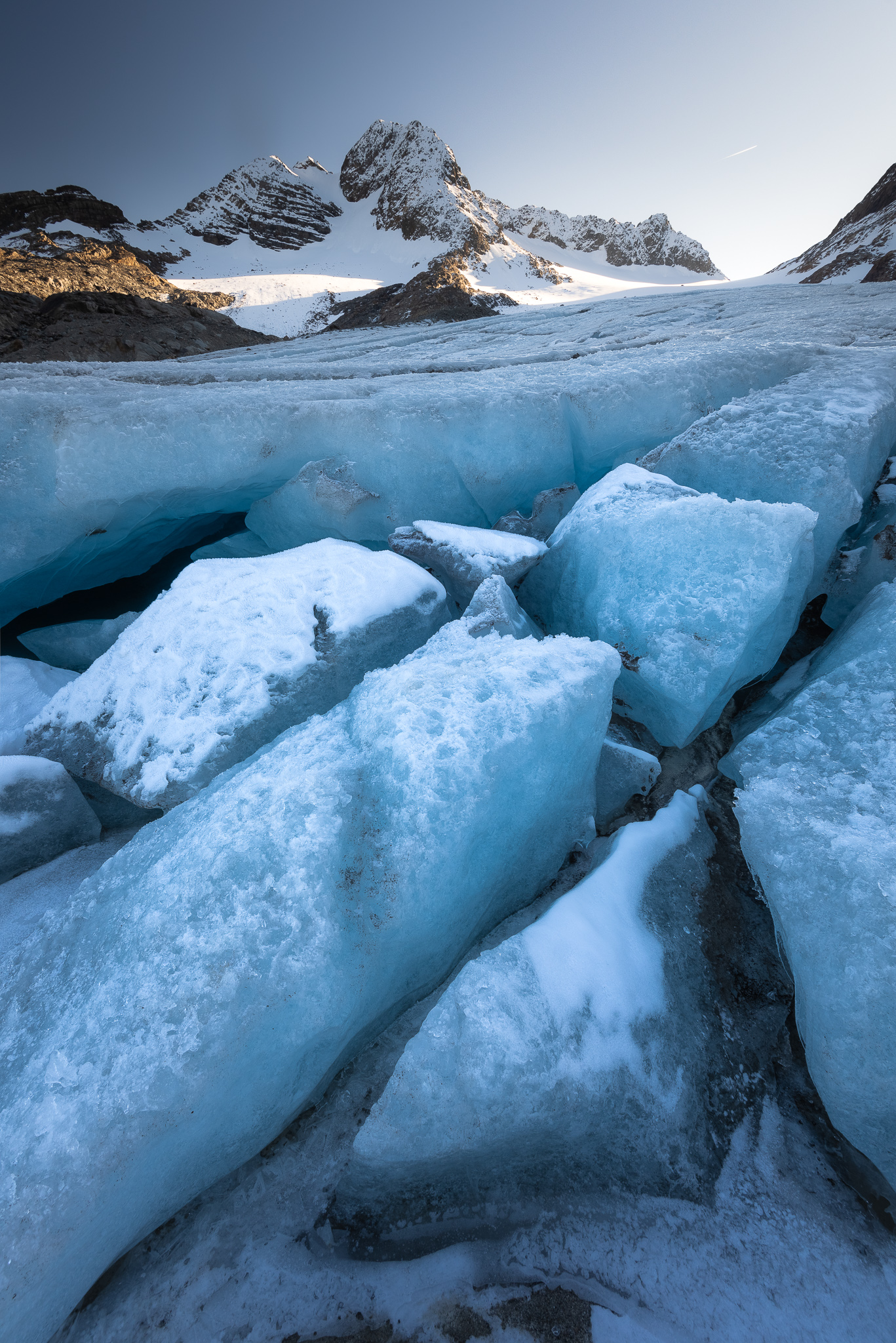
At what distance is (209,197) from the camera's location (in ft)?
151

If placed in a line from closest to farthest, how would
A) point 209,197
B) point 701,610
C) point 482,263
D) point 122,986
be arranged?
point 122,986 < point 701,610 < point 482,263 < point 209,197

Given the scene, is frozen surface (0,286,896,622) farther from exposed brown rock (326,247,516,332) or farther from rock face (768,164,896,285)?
rock face (768,164,896,285)

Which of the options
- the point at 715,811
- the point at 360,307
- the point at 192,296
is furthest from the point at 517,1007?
the point at 192,296

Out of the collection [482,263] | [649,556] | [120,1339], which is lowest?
[120,1339]

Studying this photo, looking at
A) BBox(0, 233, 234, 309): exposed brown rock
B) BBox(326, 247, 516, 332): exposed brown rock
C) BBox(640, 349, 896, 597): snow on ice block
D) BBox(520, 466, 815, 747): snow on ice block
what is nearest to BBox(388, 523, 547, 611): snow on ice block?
BBox(520, 466, 815, 747): snow on ice block

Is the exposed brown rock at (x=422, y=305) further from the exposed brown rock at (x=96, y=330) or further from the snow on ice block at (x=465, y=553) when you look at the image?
the snow on ice block at (x=465, y=553)

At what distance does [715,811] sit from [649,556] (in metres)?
0.87

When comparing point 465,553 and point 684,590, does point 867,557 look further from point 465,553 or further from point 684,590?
point 465,553

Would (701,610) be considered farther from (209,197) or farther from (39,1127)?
(209,197)

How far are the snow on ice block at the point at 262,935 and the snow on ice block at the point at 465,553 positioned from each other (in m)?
0.60

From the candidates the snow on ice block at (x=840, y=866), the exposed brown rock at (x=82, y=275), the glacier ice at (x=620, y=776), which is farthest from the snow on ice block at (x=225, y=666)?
the exposed brown rock at (x=82, y=275)

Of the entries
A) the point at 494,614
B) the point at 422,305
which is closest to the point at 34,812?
the point at 494,614

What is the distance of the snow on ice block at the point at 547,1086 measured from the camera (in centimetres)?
103

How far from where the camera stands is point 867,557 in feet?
6.92
